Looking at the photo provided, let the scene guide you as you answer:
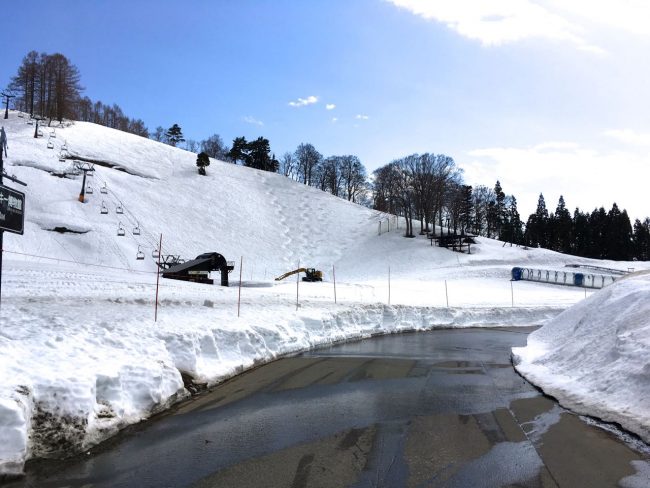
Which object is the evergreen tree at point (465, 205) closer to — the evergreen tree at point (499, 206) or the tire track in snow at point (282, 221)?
the evergreen tree at point (499, 206)

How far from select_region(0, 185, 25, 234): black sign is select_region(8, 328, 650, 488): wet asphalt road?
4198 mm

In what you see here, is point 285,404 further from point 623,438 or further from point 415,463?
point 623,438

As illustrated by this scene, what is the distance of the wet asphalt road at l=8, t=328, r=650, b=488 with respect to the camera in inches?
193

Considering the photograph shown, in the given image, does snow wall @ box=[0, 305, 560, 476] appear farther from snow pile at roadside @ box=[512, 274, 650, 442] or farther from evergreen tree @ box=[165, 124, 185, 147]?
evergreen tree @ box=[165, 124, 185, 147]

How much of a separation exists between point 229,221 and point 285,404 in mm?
62166

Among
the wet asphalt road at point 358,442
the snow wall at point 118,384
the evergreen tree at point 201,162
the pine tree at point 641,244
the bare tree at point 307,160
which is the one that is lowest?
the wet asphalt road at point 358,442

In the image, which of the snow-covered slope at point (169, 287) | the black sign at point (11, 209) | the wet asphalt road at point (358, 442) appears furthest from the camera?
the black sign at point (11, 209)

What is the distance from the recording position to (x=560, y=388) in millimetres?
8758

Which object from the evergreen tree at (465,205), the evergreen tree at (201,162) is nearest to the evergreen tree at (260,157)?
the evergreen tree at (201,162)

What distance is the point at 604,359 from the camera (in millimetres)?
8422

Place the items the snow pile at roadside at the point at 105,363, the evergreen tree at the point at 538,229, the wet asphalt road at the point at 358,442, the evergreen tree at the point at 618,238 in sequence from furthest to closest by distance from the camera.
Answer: the evergreen tree at the point at 538,229, the evergreen tree at the point at 618,238, the snow pile at roadside at the point at 105,363, the wet asphalt road at the point at 358,442

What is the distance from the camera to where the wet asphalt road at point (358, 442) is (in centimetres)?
491

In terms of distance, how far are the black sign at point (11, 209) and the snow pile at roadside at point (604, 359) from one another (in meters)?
9.55

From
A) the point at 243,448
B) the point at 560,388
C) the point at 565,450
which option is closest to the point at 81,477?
the point at 243,448
